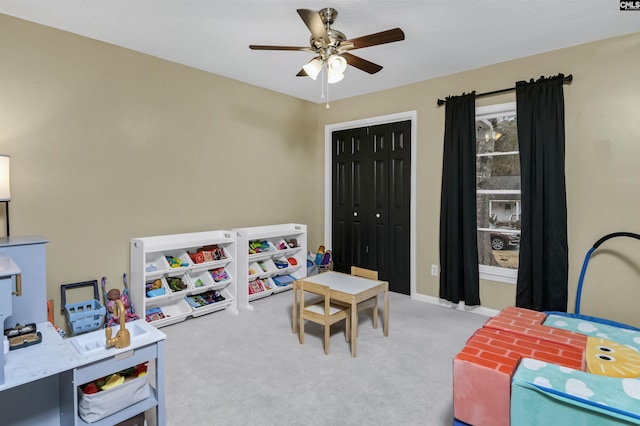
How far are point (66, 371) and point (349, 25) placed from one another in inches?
113

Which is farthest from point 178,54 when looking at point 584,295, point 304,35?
point 584,295

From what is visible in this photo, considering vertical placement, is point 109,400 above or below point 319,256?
below

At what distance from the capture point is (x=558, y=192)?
10.3 ft

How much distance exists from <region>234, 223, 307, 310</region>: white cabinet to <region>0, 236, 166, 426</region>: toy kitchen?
196 centimetres

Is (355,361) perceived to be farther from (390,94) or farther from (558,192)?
(390,94)

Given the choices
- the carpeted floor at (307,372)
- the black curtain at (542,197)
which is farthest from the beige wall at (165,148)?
the carpeted floor at (307,372)

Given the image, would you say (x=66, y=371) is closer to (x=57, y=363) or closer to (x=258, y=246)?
(x=57, y=363)

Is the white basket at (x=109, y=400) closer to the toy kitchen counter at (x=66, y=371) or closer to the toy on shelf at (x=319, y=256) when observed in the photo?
the toy kitchen counter at (x=66, y=371)

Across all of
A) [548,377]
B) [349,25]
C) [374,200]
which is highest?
[349,25]

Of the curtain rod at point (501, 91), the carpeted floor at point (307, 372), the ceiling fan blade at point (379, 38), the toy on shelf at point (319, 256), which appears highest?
the curtain rod at point (501, 91)

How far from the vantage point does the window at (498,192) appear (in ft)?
11.8

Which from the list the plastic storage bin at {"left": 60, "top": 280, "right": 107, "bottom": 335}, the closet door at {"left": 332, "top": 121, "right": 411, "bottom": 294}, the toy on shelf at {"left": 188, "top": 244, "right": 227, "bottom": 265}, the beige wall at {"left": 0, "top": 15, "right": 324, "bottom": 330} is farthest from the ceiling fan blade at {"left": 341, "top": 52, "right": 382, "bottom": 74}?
the plastic storage bin at {"left": 60, "top": 280, "right": 107, "bottom": 335}

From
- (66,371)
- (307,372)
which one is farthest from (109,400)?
(307,372)

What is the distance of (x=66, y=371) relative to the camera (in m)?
1.51
